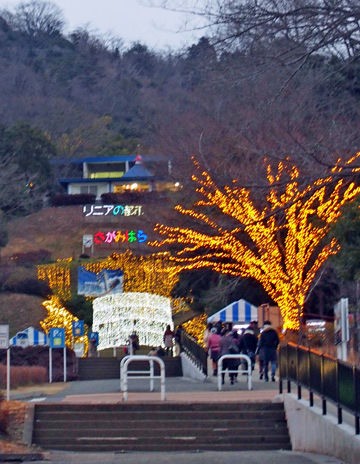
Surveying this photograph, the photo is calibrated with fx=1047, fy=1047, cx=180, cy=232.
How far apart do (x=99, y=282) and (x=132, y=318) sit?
415 cm

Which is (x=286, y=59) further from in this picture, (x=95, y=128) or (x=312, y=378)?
(x=95, y=128)

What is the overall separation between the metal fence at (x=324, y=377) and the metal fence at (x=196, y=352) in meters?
11.0

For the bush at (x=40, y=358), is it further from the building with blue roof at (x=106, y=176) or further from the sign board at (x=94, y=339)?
the building with blue roof at (x=106, y=176)

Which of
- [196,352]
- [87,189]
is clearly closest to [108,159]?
[87,189]

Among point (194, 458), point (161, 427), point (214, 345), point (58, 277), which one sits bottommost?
point (194, 458)

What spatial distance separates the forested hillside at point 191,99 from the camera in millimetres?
12930

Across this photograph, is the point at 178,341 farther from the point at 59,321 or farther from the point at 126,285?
the point at 126,285

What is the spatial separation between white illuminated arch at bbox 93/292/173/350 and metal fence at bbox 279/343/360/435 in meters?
29.1

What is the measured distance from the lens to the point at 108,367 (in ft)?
150

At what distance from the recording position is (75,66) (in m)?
144

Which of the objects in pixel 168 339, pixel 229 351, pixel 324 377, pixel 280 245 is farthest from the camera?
pixel 168 339

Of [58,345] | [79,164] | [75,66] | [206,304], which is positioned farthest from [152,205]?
[75,66]

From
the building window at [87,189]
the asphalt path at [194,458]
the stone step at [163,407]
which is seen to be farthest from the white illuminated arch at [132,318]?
the building window at [87,189]

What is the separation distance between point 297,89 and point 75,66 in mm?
130774
